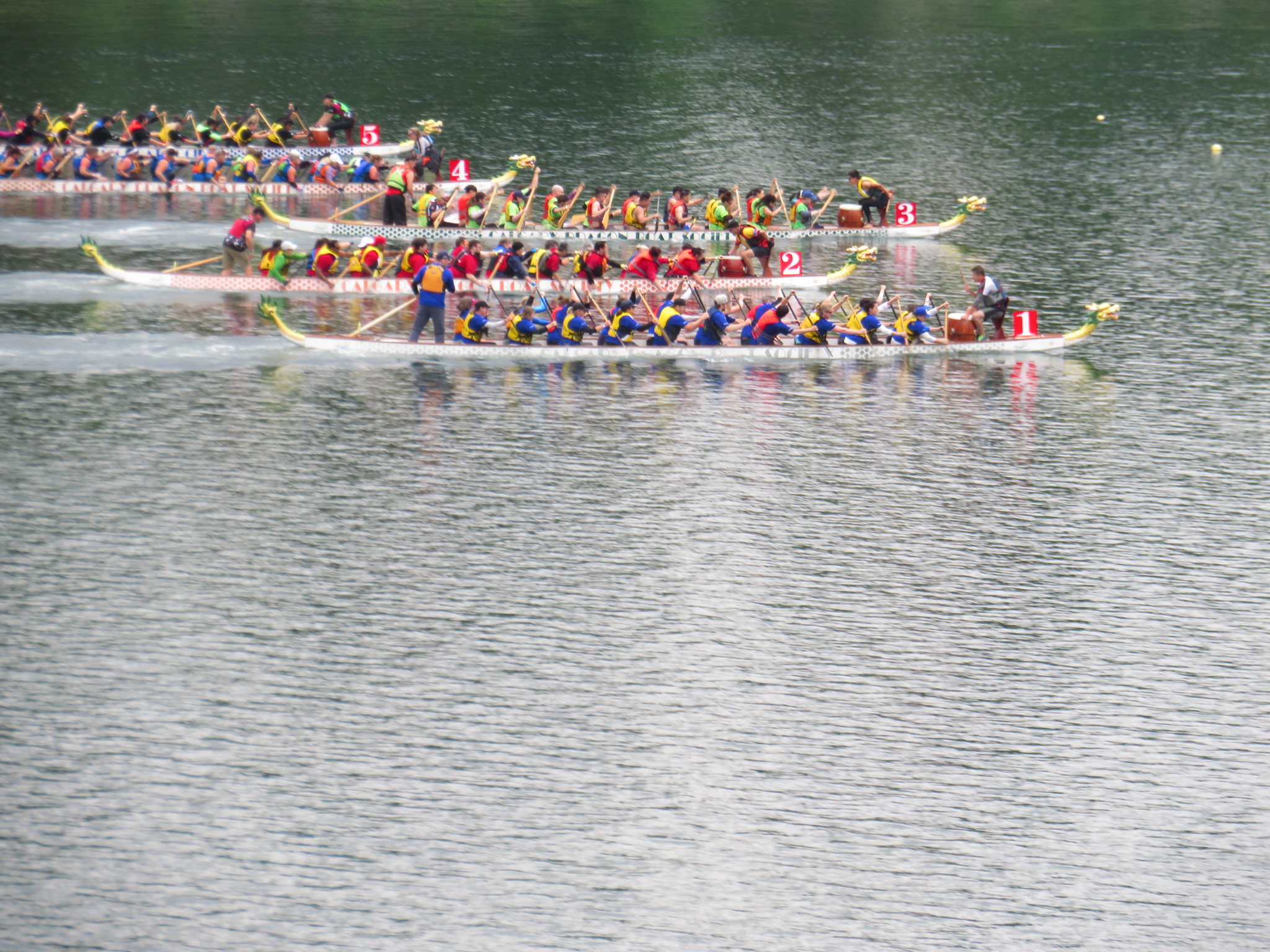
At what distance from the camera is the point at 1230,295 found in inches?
1825

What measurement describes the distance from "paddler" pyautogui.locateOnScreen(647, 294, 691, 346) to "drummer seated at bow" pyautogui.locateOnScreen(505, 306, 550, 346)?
113 inches

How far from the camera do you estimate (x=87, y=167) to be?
188 feet

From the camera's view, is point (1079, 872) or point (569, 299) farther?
point (569, 299)

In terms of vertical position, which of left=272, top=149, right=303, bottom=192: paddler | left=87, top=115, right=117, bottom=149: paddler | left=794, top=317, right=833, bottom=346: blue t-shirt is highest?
left=87, top=115, right=117, bottom=149: paddler

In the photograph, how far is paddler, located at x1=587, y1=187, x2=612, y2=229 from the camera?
50.2 metres

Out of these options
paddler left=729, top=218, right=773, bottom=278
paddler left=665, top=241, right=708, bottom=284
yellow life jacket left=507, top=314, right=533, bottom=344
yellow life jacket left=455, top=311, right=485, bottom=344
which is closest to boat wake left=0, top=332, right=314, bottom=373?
yellow life jacket left=455, top=311, right=485, bottom=344

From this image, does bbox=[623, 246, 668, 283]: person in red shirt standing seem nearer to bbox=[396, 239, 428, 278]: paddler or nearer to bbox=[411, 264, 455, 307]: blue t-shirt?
bbox=[396, 239, 428, 278]: paddler

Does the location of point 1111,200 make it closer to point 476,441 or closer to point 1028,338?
point 1028,338

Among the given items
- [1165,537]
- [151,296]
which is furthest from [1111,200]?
[151,296]

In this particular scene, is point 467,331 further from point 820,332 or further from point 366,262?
point 820,332

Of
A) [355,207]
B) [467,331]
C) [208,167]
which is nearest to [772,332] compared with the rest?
[467,331]

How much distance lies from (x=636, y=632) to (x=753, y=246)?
2288 cm

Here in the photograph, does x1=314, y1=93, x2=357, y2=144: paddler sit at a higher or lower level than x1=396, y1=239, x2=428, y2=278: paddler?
higher

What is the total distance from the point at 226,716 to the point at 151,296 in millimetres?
23904
